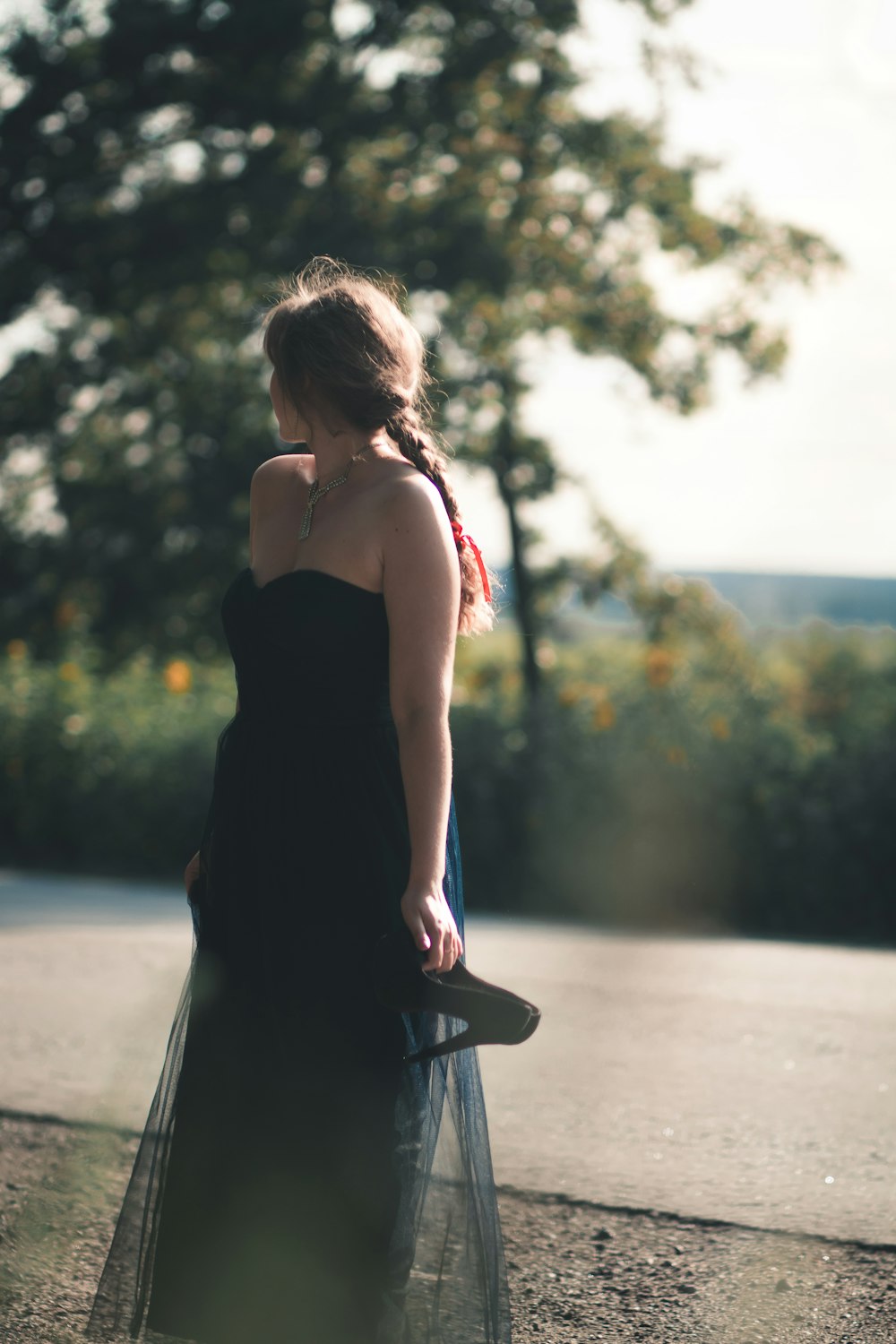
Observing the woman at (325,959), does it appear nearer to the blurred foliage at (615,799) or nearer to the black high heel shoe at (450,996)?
the black high heel shoe at (450,996)

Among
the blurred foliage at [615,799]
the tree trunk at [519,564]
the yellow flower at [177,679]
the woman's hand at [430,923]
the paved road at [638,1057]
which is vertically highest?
the tree trunk at [519,564]

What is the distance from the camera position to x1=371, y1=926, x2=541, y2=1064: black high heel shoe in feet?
7.68

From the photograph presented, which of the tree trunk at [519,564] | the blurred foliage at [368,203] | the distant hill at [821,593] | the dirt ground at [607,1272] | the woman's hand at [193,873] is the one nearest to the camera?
the woman's hand at [193,873]

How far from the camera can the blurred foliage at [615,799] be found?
8141 mm

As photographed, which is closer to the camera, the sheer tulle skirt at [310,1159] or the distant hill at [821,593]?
the sheer tulle skirt at [310,1159]

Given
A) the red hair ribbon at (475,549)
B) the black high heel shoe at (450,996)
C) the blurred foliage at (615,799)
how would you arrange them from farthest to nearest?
the blurred foliage at (615,799) < the red hair ribbon at (475,549) < the black high heel shoe at (450,996)

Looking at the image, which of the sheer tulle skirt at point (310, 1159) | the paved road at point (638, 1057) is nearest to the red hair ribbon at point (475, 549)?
the sheer tulle skirt at point (310, 1159)

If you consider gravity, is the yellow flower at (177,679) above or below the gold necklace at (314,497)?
above

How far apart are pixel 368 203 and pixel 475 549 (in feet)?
33.9

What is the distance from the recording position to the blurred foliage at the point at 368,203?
11734mm

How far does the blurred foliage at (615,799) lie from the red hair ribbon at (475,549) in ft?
18.7

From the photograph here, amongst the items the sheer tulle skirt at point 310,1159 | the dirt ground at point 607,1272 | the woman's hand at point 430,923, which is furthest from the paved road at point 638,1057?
the woman's hand at point 430,923

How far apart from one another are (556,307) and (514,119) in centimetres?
158

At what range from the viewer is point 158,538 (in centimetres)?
1705
